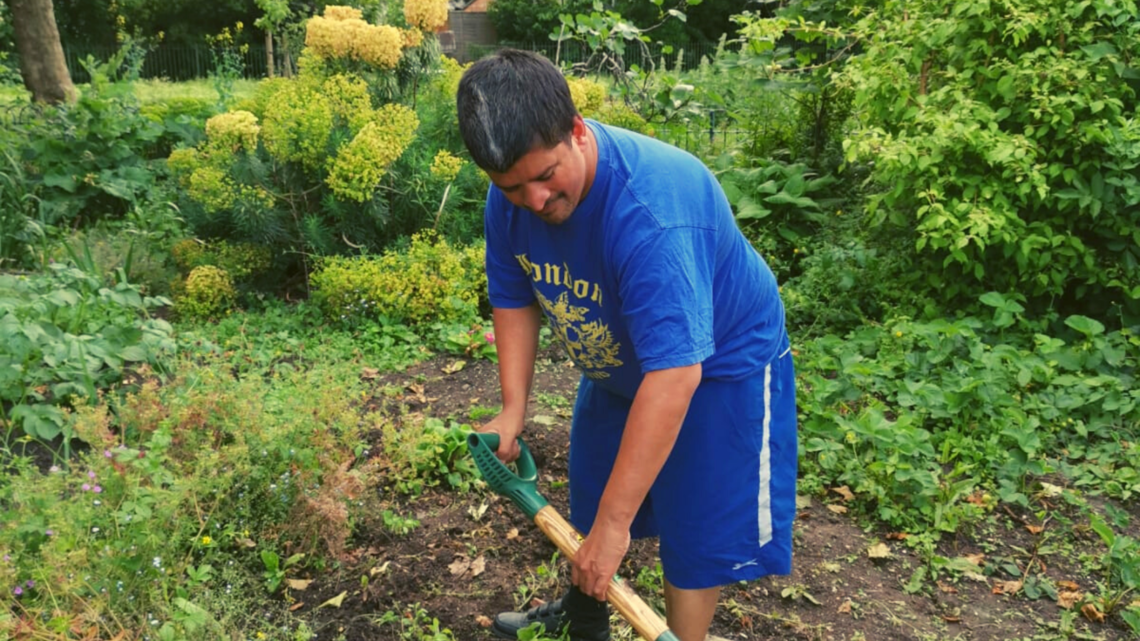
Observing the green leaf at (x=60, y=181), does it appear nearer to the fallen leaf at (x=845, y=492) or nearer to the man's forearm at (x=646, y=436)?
the fallen leaf at (x=845, y=492)

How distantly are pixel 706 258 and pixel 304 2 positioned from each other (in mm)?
24911

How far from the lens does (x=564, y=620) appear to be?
95.3 inches

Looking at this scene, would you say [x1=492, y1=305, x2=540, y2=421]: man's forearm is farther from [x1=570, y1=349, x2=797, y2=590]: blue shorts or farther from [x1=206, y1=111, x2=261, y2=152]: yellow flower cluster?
[x1=206, y1=111, x2=261, y2=152]: yellow flower cluster

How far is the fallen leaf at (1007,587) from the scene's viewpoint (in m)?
2.85

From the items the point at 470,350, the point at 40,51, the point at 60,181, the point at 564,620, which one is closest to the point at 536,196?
the point at 564,620

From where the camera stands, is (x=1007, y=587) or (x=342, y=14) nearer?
(x=1007, y=587)

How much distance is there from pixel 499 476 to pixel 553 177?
81 cm

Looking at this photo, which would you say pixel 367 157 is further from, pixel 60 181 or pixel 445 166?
pixel 60 181

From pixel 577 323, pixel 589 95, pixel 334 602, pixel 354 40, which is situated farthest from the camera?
pixel 589 95

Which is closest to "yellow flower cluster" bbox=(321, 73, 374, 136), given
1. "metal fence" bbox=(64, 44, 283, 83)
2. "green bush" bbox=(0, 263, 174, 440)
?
"green bush" bbox=(0, 263, 174, 440)

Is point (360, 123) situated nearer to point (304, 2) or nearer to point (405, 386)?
point (405, 386)

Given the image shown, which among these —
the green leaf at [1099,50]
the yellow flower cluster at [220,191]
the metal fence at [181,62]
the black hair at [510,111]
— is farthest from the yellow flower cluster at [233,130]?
the metal fence at [181,62]

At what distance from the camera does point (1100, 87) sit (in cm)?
394

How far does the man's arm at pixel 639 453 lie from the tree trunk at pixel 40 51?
7.55 m
